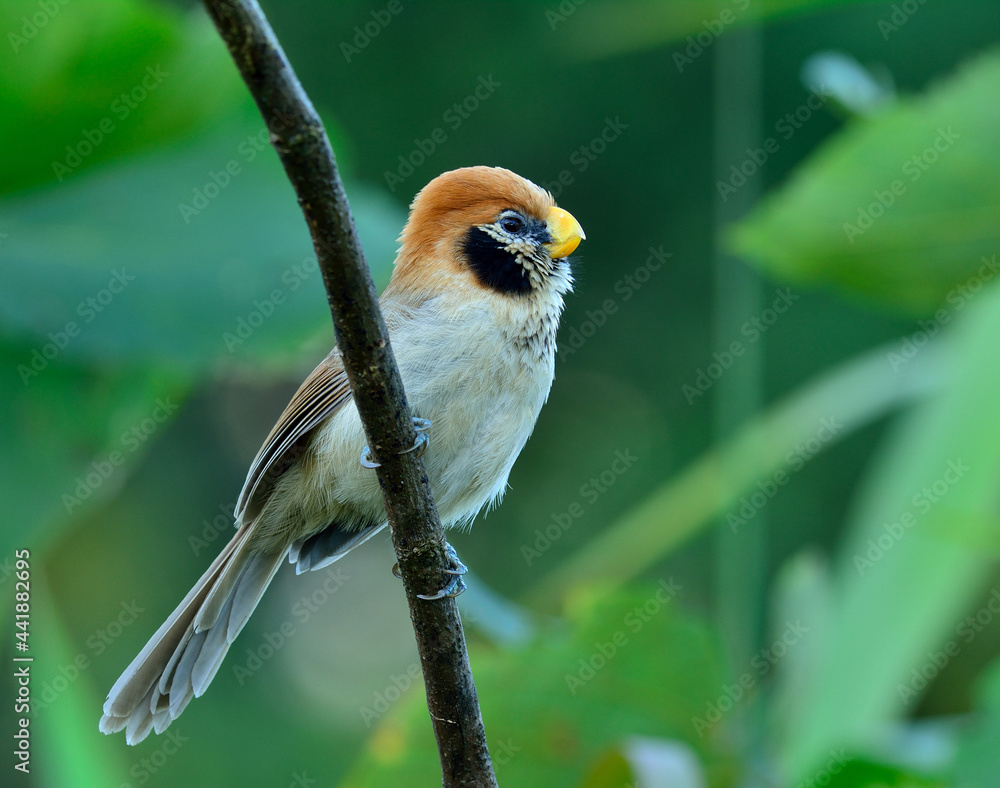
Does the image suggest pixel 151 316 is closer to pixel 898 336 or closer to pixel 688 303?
pixel 688 303

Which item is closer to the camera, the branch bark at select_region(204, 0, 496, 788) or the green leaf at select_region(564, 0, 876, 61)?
the branch bark at select_region(204, 0, 496, 788)

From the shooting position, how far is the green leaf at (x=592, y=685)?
264 cm

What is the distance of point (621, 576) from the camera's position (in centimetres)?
349

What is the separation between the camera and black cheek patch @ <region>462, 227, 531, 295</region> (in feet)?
8.12

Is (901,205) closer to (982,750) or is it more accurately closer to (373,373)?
(982,750)
